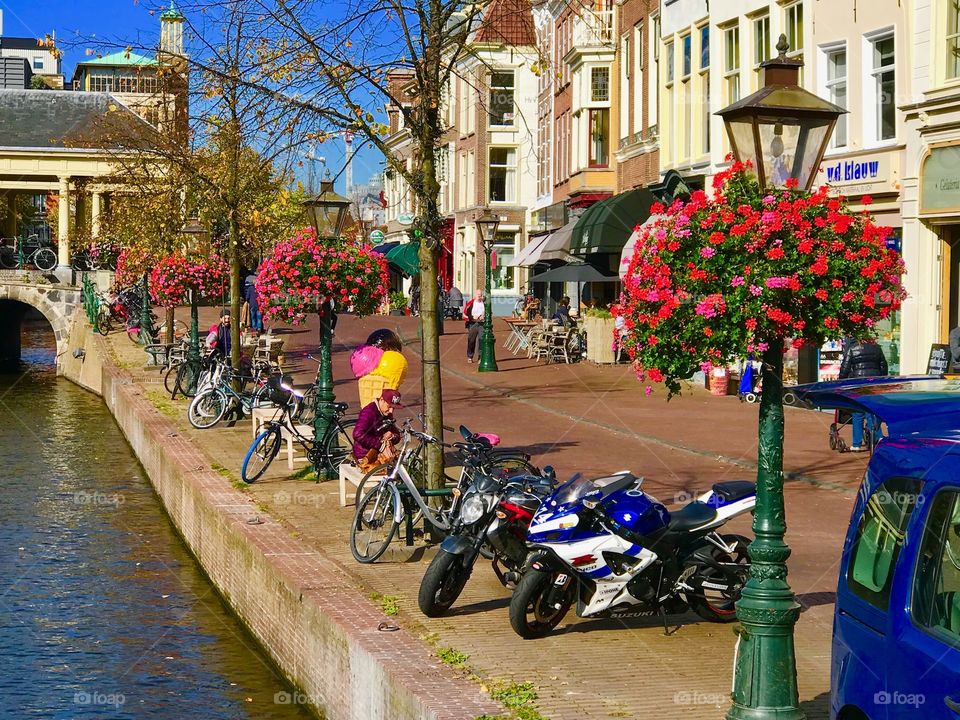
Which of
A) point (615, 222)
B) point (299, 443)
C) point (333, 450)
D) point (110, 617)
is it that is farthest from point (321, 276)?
point (615, 222)

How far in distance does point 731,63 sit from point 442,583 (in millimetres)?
19111

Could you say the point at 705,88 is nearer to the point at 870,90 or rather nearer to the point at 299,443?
the point at 870,90

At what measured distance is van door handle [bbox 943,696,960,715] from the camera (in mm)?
4195

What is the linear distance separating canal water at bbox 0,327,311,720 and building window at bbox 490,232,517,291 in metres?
33.7

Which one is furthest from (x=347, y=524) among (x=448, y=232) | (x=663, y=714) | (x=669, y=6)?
(x=448, y=232)

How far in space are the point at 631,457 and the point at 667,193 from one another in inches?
499

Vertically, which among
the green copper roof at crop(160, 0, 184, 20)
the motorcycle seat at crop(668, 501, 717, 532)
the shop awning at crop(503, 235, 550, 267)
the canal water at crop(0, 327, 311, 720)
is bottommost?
the canal water at crop(0, 327, 311, 720)

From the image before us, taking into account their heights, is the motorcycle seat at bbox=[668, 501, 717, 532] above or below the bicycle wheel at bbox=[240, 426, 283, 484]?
above

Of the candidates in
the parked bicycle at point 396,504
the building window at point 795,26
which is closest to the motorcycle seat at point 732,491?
the parked bicycle at point 396,504

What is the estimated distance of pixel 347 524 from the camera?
12.2 metres

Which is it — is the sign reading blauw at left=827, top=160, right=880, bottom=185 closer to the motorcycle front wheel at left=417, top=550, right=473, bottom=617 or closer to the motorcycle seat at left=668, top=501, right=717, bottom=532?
the motorcycle seat at left=668, top=501, right=717, bottom=532

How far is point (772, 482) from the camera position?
6.21 meters

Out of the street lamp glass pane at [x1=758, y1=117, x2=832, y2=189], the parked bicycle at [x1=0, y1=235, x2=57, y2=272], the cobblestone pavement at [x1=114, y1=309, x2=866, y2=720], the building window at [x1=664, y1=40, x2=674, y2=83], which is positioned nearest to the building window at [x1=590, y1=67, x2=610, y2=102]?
the building window at [x1=664, y1=40, x2=674, y2=83]

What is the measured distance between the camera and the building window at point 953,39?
1903cm
